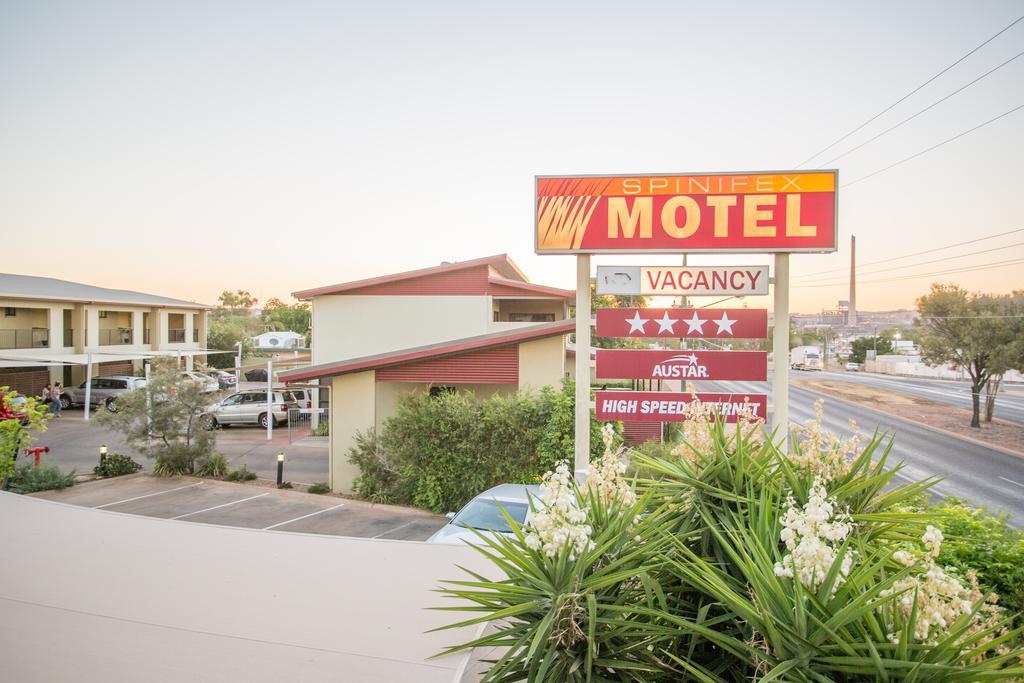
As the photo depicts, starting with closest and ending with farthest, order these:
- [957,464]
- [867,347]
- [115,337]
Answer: [957,464], [115,337], [867,347]

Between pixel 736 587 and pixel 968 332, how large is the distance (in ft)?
93.4

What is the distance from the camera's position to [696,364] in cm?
872

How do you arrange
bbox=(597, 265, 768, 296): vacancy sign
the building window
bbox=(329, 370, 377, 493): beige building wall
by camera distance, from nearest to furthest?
bbox=(597, 265, 768, 296): vacancy sign → bbox=(329, 370, 377, 493): beige building wall → the building window

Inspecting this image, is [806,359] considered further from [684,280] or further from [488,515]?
[488,515]

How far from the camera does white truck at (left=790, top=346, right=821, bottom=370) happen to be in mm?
75825

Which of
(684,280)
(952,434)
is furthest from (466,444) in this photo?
(952,434)

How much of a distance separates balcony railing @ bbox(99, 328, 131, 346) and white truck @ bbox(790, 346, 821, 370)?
7400 centimetres

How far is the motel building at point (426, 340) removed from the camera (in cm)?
1394

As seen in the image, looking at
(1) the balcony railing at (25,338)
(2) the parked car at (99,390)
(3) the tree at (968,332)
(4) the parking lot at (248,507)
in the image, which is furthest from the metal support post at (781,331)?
(1) the balcony railing at (25,338)

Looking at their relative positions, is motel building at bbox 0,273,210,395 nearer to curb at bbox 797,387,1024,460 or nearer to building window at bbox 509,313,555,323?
building window at bbox 509,313,555,323

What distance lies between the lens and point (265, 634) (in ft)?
10.9

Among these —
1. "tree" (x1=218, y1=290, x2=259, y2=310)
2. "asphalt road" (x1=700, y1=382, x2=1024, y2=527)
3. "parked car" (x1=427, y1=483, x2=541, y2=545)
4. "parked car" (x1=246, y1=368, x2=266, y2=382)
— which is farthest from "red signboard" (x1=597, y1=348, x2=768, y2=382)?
"tree" (x1=218, y1=290, x2=259, y2=310)

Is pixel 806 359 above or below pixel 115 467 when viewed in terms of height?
above

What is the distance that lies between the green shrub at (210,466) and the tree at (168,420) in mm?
82
